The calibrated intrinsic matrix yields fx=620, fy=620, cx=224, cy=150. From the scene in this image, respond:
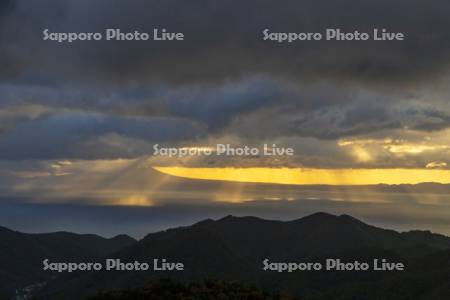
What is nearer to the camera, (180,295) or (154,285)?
(180,295)

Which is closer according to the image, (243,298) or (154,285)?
(243,298)

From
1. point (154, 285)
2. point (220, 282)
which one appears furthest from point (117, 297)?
point (220, 282)

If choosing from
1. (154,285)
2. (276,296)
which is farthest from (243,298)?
(154,285)

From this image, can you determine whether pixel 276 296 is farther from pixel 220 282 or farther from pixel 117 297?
pixel 117 297

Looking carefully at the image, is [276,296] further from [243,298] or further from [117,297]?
[117,297]

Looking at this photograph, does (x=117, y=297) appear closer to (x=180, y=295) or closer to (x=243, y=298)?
(x=180, y=295)

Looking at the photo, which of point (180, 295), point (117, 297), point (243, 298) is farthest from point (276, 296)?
point (117, 297)

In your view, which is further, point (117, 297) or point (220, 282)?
point (220, 282)
